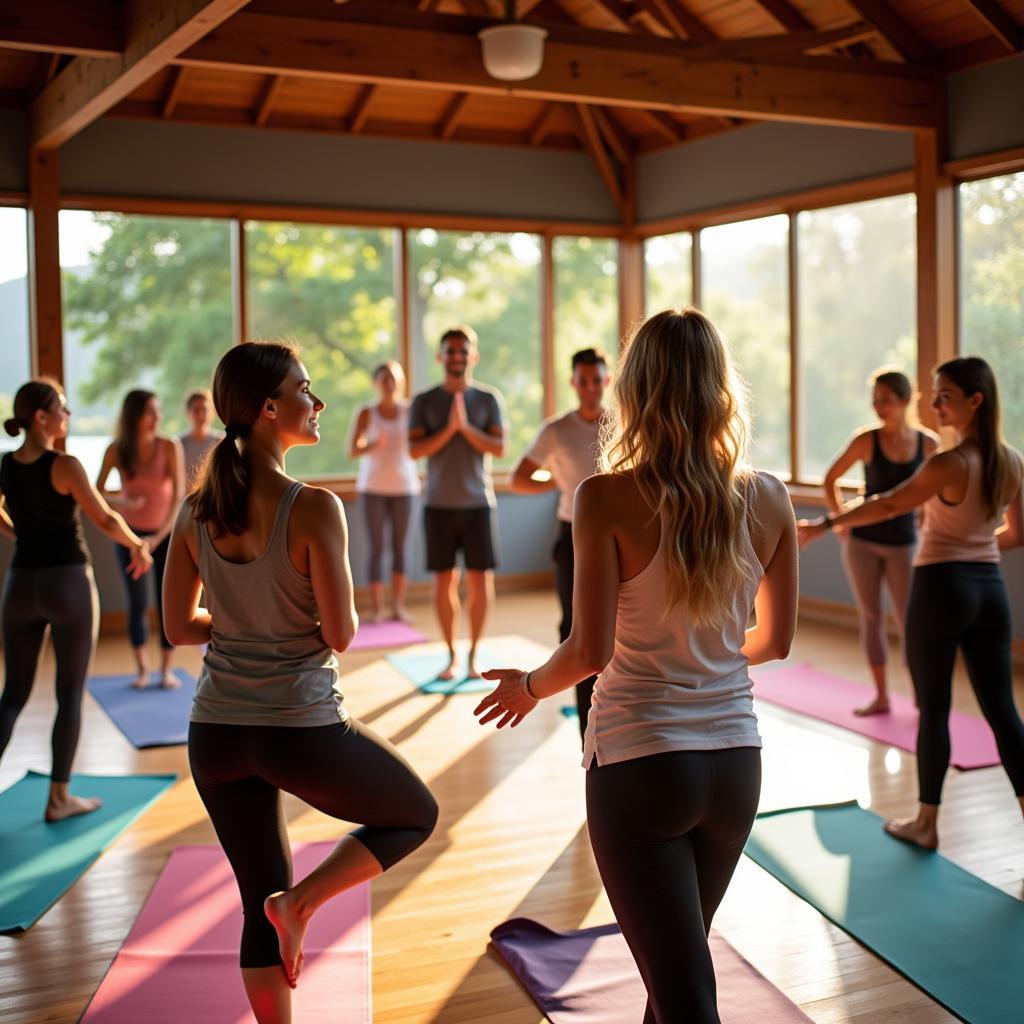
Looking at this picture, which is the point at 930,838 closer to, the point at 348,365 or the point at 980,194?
the point at 980,194

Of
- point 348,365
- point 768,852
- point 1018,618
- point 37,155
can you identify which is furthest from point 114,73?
point 1018,618

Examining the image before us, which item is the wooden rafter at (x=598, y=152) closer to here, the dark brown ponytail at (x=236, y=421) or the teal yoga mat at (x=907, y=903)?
the teal yoga mat at (x=907, y=903)

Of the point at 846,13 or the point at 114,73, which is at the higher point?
the point at 846,13

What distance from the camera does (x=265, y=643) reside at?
2.15 meters

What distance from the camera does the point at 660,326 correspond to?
73.5 inches

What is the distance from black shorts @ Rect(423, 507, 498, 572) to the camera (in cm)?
599

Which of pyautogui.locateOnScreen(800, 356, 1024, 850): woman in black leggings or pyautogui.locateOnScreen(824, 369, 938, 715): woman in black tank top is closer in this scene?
pyautogui.locateOnScreen(800, 356, 1024, 850): woman in black leggings

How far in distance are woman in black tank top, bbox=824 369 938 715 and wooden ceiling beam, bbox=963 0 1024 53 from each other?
A: 2.10 m

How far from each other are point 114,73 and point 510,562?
14.8 feet

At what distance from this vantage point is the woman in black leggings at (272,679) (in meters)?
2.12

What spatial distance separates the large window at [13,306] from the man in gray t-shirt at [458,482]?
3025mm

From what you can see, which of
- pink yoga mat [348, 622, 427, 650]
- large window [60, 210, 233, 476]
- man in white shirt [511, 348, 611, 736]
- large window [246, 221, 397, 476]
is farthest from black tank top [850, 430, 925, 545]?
large window [60, 210, 233, 476]

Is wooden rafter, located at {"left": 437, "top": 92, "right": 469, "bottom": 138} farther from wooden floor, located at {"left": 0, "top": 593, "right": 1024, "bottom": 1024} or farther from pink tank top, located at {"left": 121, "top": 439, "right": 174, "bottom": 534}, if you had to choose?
wooden floor, located at {"left": 0, "top": 593, "right": 1024, "bottom": 1024}

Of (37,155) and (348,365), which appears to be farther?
(348,365)
